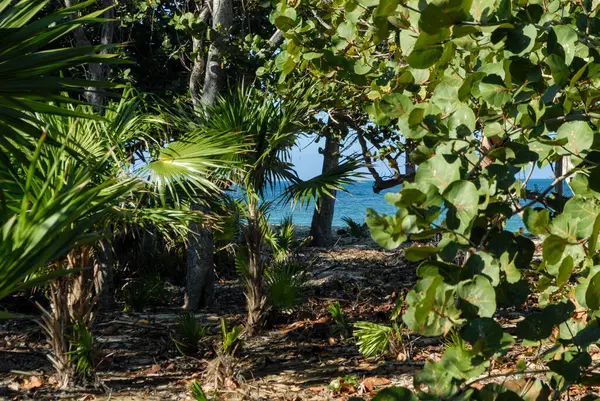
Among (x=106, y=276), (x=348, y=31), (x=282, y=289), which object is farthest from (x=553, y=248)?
(x=106, y=276)

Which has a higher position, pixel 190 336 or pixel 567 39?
pixel 567 39

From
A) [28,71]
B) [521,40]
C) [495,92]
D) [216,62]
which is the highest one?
[216,62]

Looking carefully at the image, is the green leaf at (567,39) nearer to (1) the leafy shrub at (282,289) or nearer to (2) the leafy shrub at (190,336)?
(2) the leafy shrub at (190,336)

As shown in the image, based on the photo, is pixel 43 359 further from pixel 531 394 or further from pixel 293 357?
pixel 531 394

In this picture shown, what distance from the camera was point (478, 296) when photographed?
5.44ft

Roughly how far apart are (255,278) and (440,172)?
5059 millimetres

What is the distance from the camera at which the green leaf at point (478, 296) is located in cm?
163

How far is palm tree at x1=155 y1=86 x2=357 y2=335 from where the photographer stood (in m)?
6.40

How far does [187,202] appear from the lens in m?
6.80

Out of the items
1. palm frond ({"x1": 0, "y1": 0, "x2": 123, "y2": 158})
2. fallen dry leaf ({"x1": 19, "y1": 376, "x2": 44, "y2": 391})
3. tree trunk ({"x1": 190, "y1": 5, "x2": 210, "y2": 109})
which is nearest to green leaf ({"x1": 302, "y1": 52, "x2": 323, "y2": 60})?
palm frond ({"x1": 0, "y1": 0, "x2": 123, "y2": 158})

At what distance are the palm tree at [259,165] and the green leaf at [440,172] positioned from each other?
14.6ft

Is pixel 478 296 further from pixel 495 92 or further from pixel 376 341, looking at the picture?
pixel 376 341

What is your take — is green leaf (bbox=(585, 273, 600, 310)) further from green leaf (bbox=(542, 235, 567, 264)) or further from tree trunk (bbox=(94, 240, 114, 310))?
tree trunk (bbox=(94, 240, 114, 310))

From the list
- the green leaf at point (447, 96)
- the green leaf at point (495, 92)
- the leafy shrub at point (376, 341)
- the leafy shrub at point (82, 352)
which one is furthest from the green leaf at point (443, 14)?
the leafy shrub at point (376, 341)
